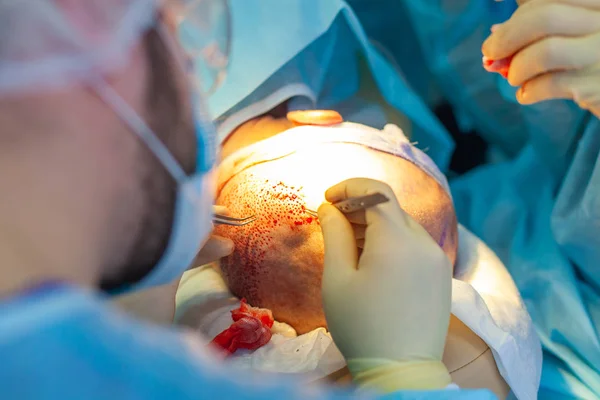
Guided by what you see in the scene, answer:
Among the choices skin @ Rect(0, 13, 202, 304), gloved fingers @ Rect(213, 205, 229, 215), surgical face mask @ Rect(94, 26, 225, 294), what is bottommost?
gloved fingers @ Rect(213, 205, 229, 215)

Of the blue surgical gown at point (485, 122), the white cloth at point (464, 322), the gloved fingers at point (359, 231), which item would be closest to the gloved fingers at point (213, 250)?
the white cloth at point (464, 322)

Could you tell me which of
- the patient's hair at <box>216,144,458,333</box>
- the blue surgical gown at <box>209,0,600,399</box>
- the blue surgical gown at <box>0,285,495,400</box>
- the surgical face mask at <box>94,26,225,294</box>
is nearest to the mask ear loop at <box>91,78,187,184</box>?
the surgical face mask at <box>94,26,225,294</box>

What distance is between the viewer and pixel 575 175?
1.20 m

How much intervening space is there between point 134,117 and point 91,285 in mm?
143

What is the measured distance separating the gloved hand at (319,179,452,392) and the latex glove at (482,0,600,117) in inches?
15.3

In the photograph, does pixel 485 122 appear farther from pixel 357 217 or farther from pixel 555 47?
pixel 357 217

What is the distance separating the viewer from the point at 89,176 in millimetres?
434

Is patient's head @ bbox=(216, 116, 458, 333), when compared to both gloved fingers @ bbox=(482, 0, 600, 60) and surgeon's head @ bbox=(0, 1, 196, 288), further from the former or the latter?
surgeon's head @ bbox=(0, 1, 196, 288)

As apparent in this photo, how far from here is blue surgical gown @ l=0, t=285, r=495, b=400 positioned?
0.35 m

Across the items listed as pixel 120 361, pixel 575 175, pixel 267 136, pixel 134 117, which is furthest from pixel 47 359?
pixel 575 175

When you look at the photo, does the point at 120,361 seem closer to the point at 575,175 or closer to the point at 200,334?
the point at 200,334

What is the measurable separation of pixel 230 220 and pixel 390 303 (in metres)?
0.31

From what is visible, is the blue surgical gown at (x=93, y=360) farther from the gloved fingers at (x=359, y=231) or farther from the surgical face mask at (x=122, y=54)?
the gloved fingers at (x=359, y=231)

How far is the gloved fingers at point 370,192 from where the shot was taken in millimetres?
746
